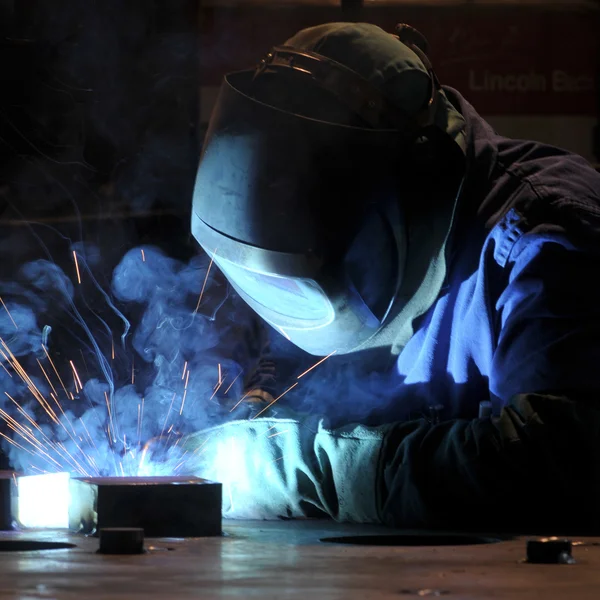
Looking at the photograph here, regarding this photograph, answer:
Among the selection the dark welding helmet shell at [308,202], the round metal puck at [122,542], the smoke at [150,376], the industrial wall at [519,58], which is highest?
the industrial wall at [519,58]

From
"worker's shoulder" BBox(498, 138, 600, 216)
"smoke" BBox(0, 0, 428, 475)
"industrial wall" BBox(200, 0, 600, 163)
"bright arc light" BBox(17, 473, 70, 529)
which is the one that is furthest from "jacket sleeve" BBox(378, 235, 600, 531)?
"industrial wall" BBox(200, 0, 600, 163)

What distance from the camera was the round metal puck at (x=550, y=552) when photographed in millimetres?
1433

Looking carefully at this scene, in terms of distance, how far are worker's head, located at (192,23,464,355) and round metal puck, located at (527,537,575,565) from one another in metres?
0.82

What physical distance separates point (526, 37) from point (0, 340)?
9.00ft

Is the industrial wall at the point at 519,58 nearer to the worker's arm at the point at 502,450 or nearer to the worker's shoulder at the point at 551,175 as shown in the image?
the worker's shoulder at the point at 551,175

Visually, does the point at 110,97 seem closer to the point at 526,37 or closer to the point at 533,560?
the point at 526,37

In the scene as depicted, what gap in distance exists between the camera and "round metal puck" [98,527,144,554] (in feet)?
5.03

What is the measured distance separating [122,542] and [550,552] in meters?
0.53

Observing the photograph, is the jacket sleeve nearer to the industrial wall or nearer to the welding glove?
the welding glove

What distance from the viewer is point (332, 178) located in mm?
2170

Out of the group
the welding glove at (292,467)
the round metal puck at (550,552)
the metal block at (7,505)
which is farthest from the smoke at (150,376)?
the round metal puck at (550,552)

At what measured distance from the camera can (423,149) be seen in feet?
7.36

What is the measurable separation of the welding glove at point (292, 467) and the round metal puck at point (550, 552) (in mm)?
697

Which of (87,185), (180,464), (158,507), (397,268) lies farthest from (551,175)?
(87,185)
